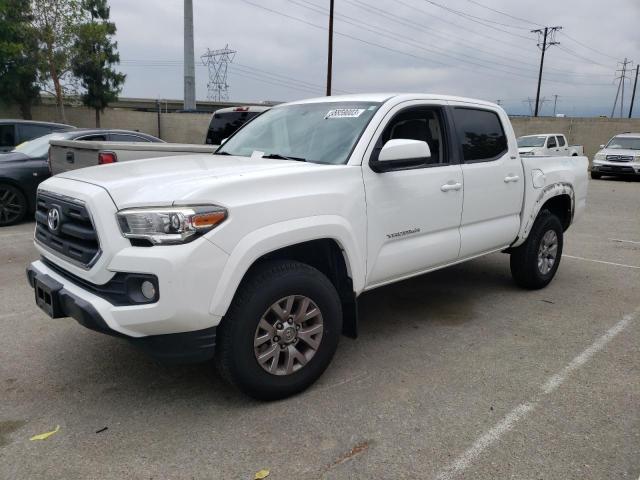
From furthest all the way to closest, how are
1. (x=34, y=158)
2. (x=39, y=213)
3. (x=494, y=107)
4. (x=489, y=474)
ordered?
(x=34, y=158) → (x=494, y=107) → (x=39, y=213) → (x=489, y=474)

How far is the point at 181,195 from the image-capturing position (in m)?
2.79

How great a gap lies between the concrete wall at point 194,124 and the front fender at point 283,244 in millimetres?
27360

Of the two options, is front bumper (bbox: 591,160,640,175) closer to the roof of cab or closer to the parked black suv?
the roof of cab

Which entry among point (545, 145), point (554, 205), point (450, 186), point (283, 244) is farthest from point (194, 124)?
point (283, 244)

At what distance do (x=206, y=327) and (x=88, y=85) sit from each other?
28.2 meters

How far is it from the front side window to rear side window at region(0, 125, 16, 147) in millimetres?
8857

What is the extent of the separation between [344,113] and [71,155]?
4867mm

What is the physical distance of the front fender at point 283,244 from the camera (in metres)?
2.83

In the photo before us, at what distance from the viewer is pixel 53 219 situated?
3.25 metres

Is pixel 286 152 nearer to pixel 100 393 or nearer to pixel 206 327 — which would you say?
pixel 206 327

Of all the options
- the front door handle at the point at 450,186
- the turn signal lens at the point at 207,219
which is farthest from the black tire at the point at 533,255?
the turn signal lens at the point at 207,219

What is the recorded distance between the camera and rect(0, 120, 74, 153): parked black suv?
1009 cm

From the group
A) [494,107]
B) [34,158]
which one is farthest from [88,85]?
[494,107]

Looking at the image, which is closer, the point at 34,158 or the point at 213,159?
the point at 213,159
